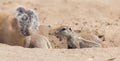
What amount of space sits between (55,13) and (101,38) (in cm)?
209

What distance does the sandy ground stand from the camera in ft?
20.4

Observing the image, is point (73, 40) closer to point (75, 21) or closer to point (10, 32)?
point (10, 32)

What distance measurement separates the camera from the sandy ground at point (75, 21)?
6223mm

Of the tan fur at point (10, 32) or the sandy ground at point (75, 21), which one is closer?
the sandy ground at point (75, 21)

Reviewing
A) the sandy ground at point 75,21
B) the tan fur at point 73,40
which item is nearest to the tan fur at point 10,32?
the sandy ground at point 75,21

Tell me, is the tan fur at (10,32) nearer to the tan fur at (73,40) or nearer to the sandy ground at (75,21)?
the sandy ground at (75,21)

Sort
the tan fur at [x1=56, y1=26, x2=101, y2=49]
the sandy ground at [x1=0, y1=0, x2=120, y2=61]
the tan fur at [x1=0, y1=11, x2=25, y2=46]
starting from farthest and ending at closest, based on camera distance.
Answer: the tan fur at [x1=56, y1=26, x2=101, y2=49], the tan fur at [x1=0, y1=11, x2=25, y2=46], the sandy ground at [x1=0, y1=0, x2=120, y2=61]

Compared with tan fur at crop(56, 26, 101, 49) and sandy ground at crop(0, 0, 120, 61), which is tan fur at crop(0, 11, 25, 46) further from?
tan fur at crop(56, 26, 101, 49)

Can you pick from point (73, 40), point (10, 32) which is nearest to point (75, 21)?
point (73, 40)

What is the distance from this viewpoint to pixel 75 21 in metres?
10.4

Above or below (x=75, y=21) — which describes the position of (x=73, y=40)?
below

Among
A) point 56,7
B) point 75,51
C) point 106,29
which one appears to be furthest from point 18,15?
point 56,7

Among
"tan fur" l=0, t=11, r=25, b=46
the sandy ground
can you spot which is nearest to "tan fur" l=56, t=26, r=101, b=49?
the sandy ground

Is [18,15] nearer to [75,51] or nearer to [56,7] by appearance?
[75,51]
